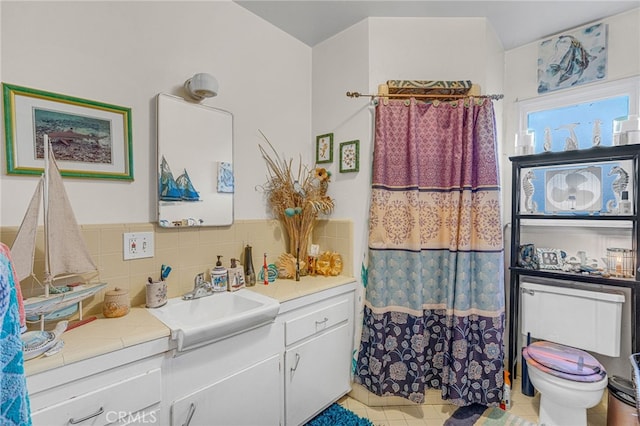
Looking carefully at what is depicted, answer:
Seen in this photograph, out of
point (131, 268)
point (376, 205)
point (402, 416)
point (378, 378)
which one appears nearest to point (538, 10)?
point (376, 205)

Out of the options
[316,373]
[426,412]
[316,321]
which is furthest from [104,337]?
[426,412]

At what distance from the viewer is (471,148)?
183 cm

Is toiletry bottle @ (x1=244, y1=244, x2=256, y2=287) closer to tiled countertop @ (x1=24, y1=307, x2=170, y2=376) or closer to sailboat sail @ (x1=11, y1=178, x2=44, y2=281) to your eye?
tiled countertop @ (x1=24, y1=307, x2=170, y2=376)

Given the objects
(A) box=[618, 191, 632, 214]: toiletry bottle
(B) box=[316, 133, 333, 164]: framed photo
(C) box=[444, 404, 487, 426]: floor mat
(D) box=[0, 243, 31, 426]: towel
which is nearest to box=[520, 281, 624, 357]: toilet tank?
(A) box=[618, 191, 632, 214]: toiletry bottle

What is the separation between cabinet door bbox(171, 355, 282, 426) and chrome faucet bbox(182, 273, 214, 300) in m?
0.42

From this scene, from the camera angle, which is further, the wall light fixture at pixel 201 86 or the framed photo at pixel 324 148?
the framed photo at pixel 324 148

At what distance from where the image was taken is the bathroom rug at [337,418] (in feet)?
5.85

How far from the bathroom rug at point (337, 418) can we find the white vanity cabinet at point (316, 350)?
52 mm

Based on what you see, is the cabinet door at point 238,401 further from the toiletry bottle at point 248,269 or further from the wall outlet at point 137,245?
the wall outlet at point 137,245

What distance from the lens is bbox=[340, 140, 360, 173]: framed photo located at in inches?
81.2

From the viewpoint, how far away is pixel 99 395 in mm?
1005

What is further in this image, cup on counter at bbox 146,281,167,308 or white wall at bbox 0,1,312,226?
cup on counter at bbox 146,281,167,308

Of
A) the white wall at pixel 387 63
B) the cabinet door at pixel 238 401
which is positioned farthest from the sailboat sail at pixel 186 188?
the white wall at pixel 387 63

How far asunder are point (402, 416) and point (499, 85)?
8.19ft
